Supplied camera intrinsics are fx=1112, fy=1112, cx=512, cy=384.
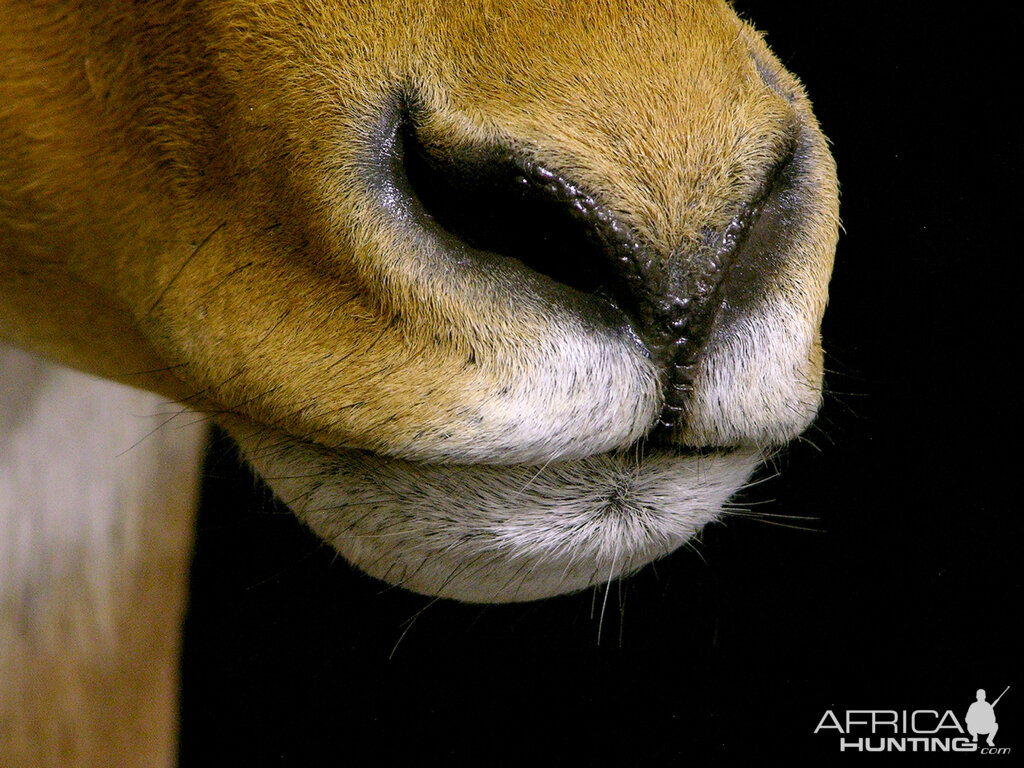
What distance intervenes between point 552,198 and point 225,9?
247 mm

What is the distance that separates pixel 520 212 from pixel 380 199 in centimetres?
8

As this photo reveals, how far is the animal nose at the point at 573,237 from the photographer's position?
0.59 metres

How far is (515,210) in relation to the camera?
1.97ft

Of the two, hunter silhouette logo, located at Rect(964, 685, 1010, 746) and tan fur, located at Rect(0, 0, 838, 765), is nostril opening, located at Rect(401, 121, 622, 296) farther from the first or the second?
hunter silhouette logo, located at Rect(964, 685, 1010, 746)

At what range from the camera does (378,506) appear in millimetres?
743

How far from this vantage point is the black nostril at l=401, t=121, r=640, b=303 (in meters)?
0.59
